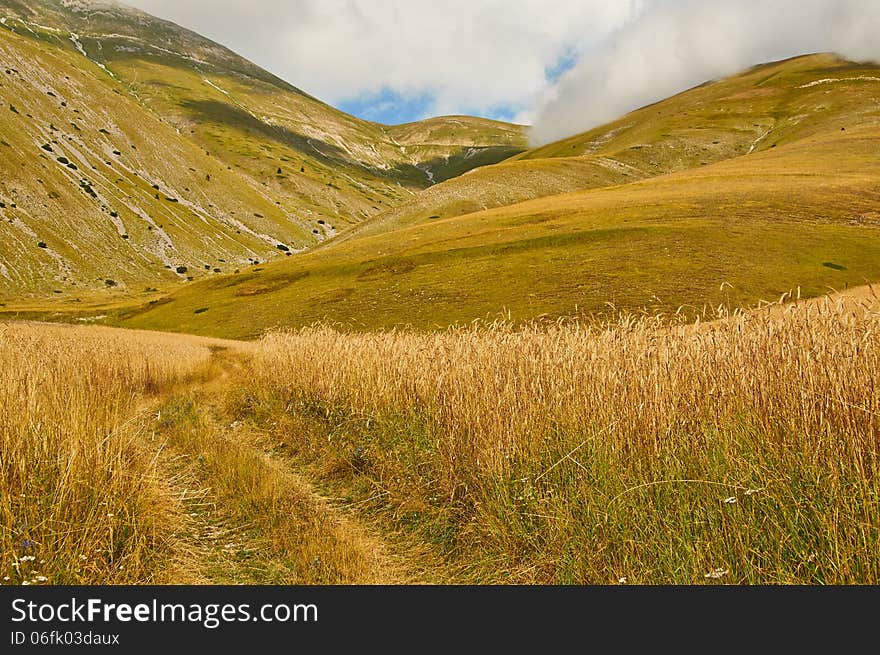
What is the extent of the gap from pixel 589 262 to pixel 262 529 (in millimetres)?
40261

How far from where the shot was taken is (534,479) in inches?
238

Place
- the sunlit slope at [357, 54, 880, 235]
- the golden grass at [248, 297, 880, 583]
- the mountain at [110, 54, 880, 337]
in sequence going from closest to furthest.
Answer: the golden grass at [248, 297, 880, 583] < the mountain at [110, 54, 880, 337] < the sunlit slope at [357, 54, 880, 235]

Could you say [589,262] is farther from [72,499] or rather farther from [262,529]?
[72,499]

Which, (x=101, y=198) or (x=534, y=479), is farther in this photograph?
(x=101, y=198)

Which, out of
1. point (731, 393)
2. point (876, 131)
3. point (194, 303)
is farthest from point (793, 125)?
point (731, 393)

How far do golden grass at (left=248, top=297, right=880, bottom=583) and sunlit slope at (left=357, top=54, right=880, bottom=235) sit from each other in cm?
9589

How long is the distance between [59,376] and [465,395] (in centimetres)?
676

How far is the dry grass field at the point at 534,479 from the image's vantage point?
4.30 metres

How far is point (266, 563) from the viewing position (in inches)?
223

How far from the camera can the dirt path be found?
5.43 metres

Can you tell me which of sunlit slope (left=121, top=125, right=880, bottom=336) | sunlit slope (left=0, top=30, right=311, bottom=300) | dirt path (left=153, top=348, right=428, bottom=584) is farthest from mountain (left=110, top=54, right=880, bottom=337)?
sunlit slope (left=0, top=30, right=311, bottom=300)

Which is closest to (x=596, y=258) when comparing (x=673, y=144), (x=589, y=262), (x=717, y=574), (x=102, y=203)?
(x=589, y=262)

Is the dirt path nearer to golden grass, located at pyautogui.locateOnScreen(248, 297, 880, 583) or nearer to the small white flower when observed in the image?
golden grass, located at pyautogui.locateOnScreen(248, 297, 880, 583)

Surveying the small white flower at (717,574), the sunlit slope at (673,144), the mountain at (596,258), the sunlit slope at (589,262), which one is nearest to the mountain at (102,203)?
the mountain at (596,258)
